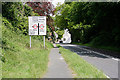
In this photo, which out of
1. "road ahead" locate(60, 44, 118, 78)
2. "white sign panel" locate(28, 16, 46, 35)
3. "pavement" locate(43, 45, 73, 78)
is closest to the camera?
"pavement" locate(43, 45, 73, 78)

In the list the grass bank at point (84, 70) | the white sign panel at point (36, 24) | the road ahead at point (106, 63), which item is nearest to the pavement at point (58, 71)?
the grass bank at point (84, 70)

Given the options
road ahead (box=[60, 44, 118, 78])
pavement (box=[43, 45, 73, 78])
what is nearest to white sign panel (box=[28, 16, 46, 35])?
road ahead (box=[60, 44, 118, 78])

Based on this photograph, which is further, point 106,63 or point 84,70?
point 106,63

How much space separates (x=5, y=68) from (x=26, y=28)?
11.2m

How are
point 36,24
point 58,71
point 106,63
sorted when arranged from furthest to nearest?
point 36,24 < point 106,63 < point 58,71

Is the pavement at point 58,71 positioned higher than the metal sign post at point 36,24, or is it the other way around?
the metal sign post at point 36,24

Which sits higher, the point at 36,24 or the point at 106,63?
the point at 36,24

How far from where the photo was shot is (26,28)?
17.9m

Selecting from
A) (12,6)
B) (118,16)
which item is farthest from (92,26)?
(12,6)

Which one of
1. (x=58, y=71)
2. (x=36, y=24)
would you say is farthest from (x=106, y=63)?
(x=36, y=24)

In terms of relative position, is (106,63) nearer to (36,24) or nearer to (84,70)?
(84,70)

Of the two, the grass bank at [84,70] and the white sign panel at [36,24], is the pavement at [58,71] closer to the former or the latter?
the grass bank at [84,70]

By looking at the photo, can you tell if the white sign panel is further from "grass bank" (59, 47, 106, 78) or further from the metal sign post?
"grass bank" (59, 47, 106, 78)

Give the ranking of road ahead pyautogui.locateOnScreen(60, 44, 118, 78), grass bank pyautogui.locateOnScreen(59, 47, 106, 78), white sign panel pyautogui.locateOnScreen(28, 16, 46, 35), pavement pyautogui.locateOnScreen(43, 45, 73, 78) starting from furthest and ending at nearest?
white sign panel pyautogui.locateOnScreen(28, 16, 46, 35)
road ahead pyautogui.locateOnScreen(60, 44, 118, 78)
pavement pyautogui.locateOnScreen(43, 45, 73, 78)
grass bank pyautogui.locateOnScreen(59, 47, 106, 78)
